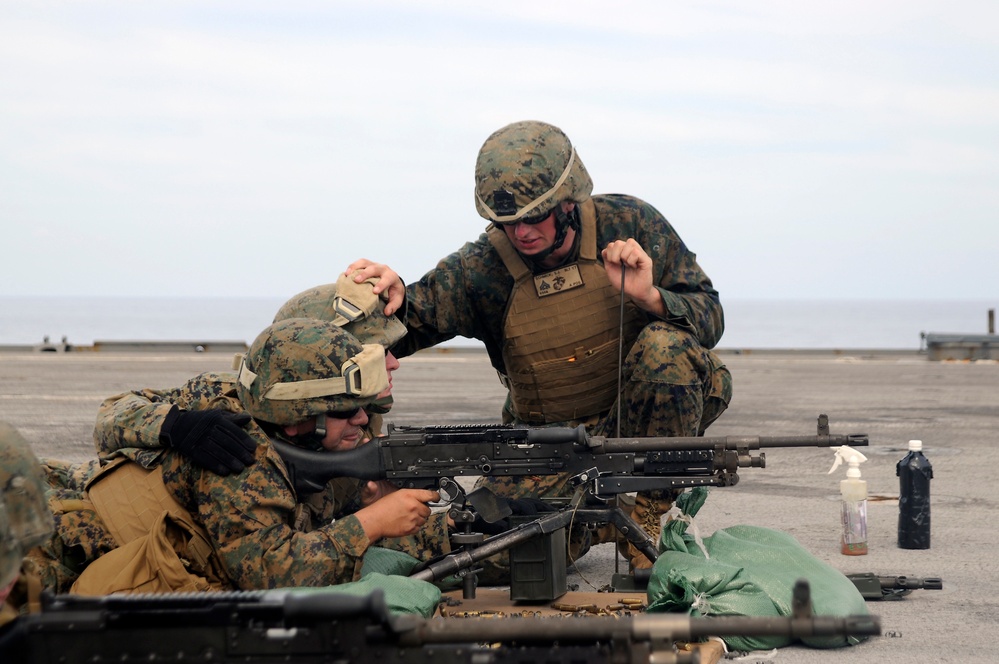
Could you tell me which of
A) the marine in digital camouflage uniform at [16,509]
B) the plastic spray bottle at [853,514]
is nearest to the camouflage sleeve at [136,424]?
the marine in digital camouflage uniform at [16,509]

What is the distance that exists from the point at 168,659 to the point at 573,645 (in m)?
0.92

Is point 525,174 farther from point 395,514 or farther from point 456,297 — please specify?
point 395,514

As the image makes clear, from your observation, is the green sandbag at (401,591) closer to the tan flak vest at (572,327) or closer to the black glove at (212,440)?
the black glove at (212,440)

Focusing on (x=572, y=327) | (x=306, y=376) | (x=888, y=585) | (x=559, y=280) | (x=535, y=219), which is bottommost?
(x=888, y=585)

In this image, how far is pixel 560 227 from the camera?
6.14 meters

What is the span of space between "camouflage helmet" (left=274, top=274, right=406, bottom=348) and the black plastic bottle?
2.58m

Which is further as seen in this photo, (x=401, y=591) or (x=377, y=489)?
(x=377, y=489)

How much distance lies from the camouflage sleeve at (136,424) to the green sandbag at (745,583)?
1.93 metres

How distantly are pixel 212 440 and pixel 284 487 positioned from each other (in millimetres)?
317

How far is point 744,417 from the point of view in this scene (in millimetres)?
13305

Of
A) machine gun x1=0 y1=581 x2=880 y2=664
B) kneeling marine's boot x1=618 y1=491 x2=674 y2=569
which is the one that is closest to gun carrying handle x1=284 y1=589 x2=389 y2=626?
machine gun x1=0 y1=581 x2=880 y2=664

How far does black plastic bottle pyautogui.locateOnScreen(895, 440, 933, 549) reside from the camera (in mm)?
6133

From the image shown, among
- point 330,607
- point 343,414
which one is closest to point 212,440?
point 343,414

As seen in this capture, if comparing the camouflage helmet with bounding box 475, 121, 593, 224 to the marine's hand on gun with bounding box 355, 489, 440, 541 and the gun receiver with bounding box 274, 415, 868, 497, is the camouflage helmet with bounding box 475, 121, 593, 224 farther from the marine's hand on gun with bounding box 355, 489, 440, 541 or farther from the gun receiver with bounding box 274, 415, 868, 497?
the marine's hand on gun with bounding box 355, 489, 440, 541
